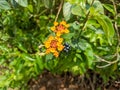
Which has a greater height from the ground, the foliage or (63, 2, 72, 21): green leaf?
(63, 2, 72, 21): green leaf

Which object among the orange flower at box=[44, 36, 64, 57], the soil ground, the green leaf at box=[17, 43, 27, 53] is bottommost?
the soil ground

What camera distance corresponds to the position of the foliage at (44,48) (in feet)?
4.93

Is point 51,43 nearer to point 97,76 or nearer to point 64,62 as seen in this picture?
point 64,62

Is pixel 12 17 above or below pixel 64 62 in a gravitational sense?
above

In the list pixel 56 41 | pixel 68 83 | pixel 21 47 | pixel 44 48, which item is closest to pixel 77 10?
pixel 56 41

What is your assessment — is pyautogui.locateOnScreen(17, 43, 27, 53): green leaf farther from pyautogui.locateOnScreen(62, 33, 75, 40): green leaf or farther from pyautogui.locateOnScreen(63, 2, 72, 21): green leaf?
pyautogui.locateOnScreen(63, 2, 72, 21): green leaf

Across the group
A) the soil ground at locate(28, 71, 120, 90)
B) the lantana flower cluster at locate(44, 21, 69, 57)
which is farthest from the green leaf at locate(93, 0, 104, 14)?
the soil ground at locate(28, 71, 120, 90)

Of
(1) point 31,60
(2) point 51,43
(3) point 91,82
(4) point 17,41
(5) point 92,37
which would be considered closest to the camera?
(2) point 51,43

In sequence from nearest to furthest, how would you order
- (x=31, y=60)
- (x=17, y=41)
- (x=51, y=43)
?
1. (x=51, y=43)
2. (x=31, y=60)
3. (x=17, y=41)

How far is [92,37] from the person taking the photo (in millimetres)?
1637

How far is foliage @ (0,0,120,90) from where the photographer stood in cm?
150

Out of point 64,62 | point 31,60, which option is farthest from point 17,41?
point 64,62

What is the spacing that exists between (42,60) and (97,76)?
1.92 ft

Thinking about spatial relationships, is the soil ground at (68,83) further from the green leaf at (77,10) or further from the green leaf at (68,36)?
the green leaf at (77,10)
